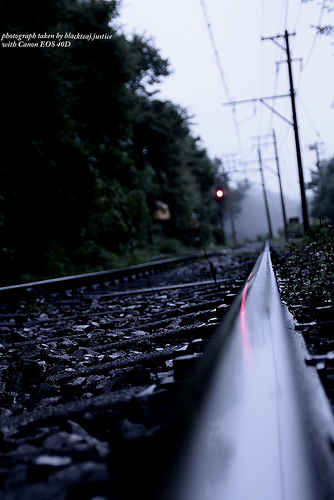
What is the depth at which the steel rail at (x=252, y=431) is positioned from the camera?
2.18 feet

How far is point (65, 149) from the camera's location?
45.0 ft

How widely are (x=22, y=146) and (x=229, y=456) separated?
41.0ft

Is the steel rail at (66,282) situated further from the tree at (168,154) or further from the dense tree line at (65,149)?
the tree at (168,154)

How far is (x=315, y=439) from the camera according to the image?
793mm

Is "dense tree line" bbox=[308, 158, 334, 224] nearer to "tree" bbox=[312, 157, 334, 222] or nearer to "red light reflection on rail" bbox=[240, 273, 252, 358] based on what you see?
"tree" bbox=[312, 157, 334, 222]

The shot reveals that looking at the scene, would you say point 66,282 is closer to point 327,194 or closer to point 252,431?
point 252,431

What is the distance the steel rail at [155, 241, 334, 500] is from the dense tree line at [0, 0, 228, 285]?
9.41 m

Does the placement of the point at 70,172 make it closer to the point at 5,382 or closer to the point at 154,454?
the point at 5,382

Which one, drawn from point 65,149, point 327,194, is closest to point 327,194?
point 327,194

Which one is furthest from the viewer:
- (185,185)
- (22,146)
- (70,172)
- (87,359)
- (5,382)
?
(185,185)

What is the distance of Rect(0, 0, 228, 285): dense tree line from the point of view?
1167 cm

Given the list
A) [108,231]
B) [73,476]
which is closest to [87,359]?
[73,476]

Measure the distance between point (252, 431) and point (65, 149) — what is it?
13.8 m

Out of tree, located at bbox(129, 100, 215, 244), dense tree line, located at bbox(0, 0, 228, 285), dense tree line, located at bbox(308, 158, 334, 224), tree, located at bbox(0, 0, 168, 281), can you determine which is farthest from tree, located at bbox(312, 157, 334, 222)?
tree, located at bbox(0, 0, 168, 281)
